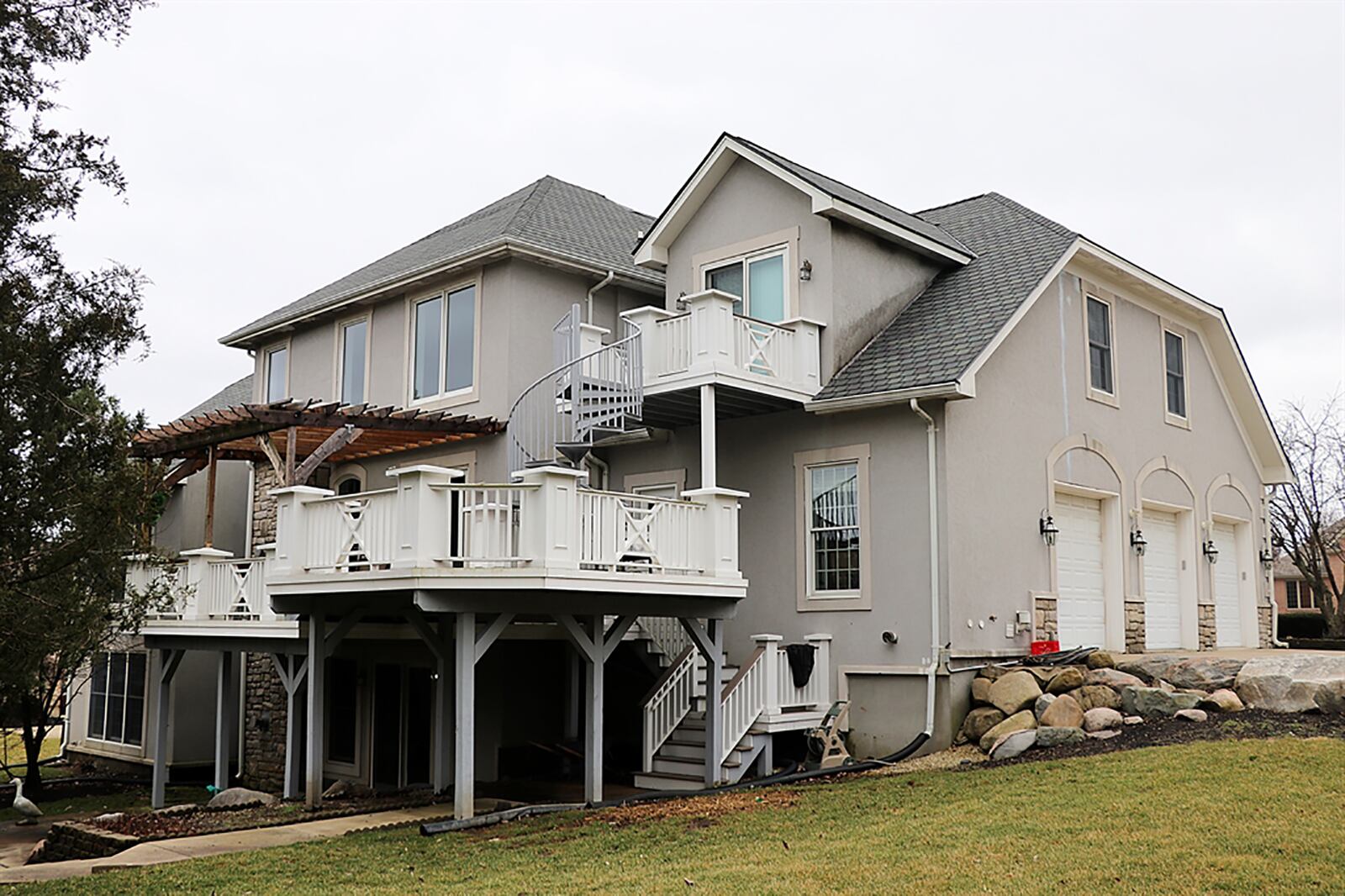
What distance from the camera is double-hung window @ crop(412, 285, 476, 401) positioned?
18.5m

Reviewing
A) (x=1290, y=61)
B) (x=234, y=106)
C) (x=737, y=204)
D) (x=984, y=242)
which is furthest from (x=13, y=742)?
(x=1290, y=61)

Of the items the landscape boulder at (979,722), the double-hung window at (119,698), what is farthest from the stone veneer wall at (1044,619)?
the double-hung window at (119,698)

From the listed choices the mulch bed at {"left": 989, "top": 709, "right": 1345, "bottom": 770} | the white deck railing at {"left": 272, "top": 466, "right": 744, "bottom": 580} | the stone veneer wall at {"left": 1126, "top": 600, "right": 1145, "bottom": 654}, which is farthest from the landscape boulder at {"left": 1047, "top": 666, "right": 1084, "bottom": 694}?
the white deck railing at {"left": 272, "top": 466, "right": 744, "bottom": 580}

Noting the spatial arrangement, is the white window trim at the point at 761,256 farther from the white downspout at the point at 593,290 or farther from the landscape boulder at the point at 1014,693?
the landscape boulder at the point at 1014,693

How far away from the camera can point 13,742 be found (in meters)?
33.3

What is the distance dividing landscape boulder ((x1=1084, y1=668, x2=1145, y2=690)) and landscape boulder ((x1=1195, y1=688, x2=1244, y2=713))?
71 centimetres

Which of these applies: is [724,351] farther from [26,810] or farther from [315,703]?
[26,810]

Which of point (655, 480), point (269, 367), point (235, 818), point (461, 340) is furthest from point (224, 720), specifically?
point (269, 367)

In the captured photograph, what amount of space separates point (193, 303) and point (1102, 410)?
5075 centimetres

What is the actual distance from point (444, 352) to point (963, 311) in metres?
7.73

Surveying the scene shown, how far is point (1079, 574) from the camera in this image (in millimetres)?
17453

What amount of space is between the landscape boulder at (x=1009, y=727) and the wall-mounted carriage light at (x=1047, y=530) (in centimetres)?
302

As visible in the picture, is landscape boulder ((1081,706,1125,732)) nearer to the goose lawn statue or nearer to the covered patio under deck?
the covered patio under deck

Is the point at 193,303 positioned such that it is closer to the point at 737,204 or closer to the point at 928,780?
the point at 737,204
